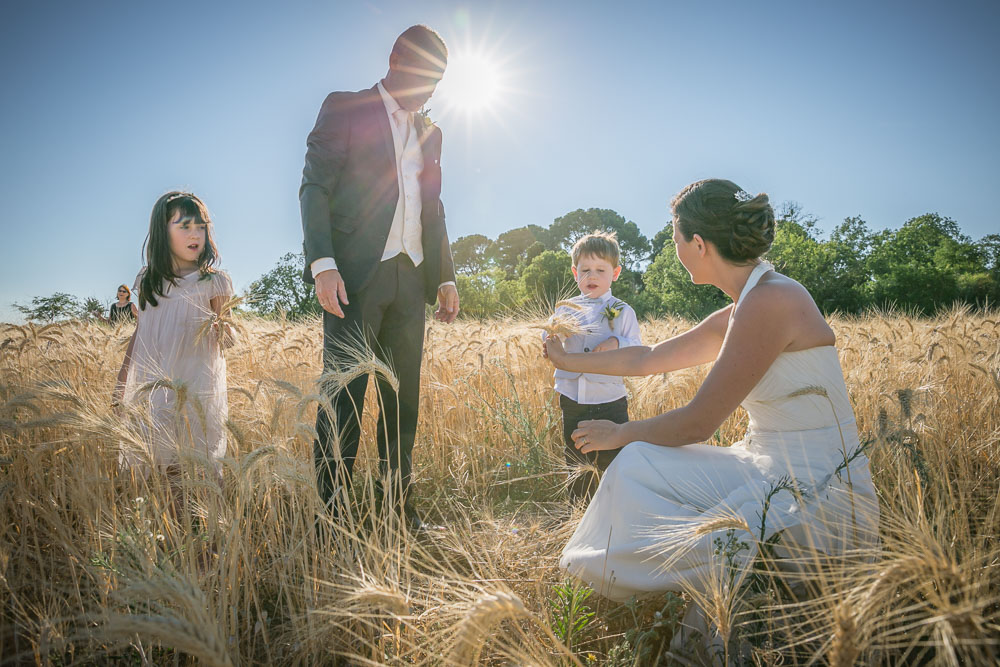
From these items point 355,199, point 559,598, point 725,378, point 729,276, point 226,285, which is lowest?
point 559,598

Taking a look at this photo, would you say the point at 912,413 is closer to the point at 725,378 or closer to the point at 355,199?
the point at 725,378

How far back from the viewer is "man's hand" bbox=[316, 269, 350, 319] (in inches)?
85.4

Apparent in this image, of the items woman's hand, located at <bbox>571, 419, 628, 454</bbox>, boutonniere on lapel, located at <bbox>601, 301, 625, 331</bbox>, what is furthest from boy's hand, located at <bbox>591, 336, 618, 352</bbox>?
woman's hand, located at <bbox>571, 419, 628, 454</bbox>

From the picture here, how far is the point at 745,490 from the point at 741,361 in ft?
1.31

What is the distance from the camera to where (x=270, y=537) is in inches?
69.8

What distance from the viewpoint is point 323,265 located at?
2178 mm

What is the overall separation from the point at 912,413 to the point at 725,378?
0.79m

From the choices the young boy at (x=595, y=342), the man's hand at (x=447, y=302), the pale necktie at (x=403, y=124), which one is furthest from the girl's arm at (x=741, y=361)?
the pale necktie at (x=403, y=124)

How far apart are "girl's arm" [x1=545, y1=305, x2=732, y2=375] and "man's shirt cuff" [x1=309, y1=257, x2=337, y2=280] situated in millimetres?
1024

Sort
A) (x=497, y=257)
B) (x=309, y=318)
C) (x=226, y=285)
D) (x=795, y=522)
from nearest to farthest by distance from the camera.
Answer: (x=795, y=522)
(x=226, y=285)
(x=309, y=318)
(x=497, y=257)

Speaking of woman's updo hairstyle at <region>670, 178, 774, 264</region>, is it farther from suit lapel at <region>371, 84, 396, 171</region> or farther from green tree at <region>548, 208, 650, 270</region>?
green tree at <region>548, 208, 650, 270</region>

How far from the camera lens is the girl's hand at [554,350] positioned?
7.28 ft

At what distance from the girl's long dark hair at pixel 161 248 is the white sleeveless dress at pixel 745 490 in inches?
87.4

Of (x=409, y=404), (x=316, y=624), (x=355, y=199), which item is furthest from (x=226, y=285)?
(x=316, y=624)
